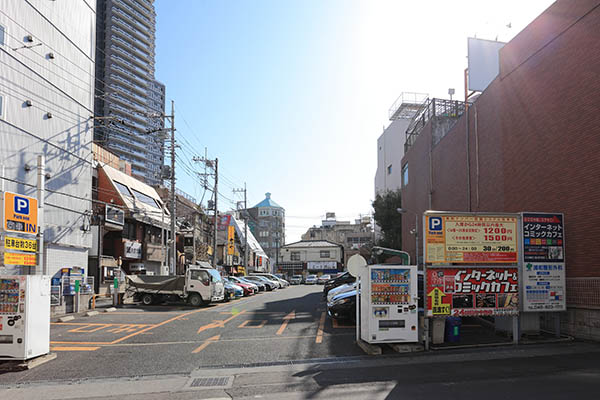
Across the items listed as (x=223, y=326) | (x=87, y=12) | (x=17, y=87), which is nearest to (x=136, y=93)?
(x=87, y=12)

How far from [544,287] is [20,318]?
12469 millimetres

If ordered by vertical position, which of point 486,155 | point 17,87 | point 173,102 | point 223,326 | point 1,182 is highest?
point 173,102

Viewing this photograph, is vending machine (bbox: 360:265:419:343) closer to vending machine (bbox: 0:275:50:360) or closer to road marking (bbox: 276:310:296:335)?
road marking (bbox: 276:310:296:335)

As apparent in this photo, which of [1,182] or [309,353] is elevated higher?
[1,182]

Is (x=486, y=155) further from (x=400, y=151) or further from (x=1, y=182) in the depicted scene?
(x=400, y=151)

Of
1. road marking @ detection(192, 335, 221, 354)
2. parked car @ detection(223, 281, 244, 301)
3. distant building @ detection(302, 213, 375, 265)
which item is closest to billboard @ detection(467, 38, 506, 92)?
parked car @ detection(223, 281, 244, 301)

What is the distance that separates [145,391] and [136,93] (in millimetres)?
93143

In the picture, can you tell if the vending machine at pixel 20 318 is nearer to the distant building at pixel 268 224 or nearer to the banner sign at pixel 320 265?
the banner sign at pixel 320 265

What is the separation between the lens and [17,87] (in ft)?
60.0

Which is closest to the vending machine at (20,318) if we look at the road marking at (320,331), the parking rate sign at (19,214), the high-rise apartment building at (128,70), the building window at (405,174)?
the parking rate sign at (19,214)

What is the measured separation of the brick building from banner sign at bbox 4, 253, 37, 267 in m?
13.8

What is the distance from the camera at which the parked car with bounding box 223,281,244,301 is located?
2736 cm

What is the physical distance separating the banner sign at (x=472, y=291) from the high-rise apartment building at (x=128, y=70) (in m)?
74.3

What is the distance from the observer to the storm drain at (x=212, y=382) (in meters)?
7.84
